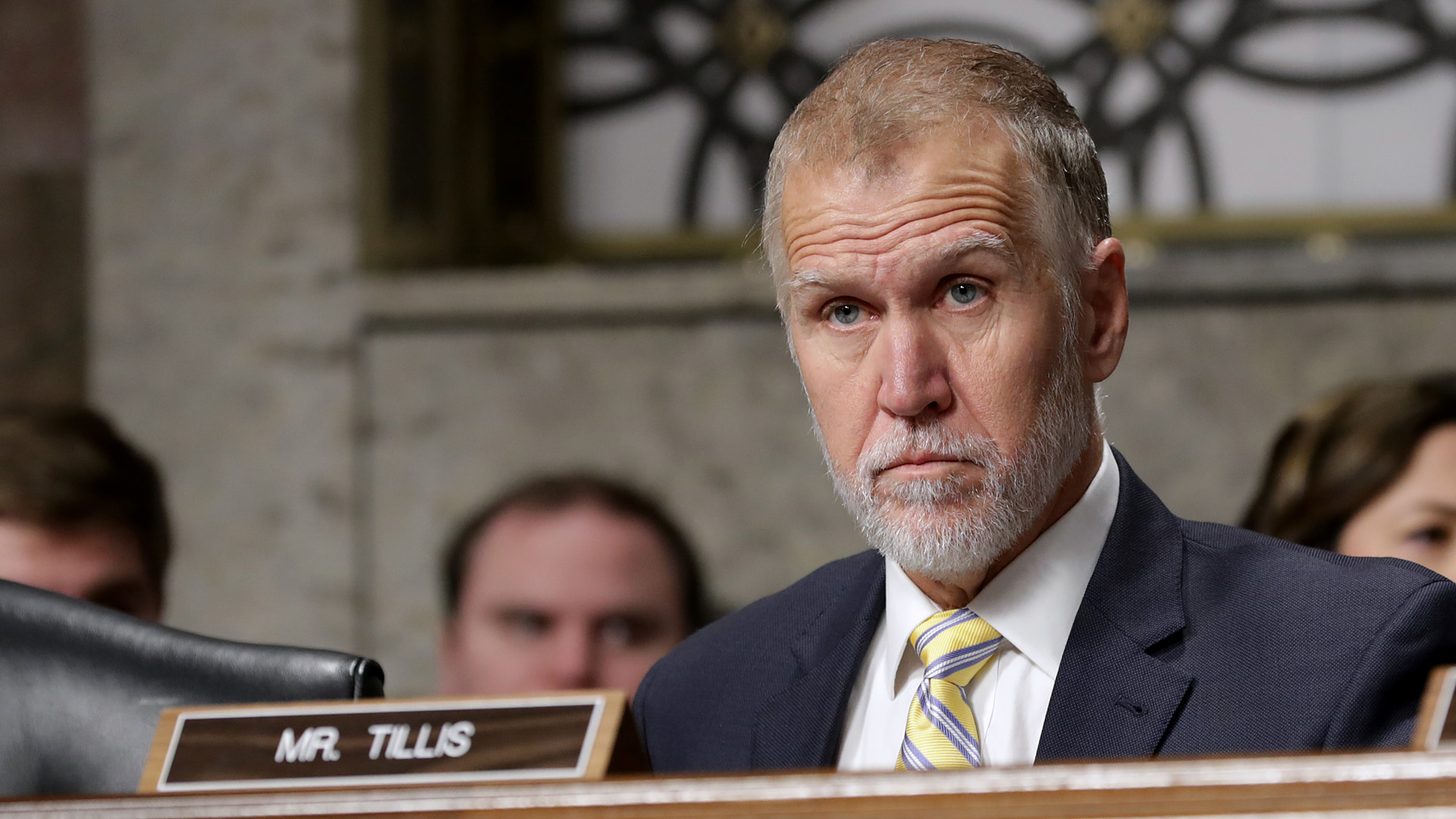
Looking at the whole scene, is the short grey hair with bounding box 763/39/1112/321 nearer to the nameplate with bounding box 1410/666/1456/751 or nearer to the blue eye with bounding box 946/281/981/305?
the blue eye with bounding box 946/281/981/305

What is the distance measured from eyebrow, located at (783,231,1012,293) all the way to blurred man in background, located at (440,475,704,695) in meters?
1.51

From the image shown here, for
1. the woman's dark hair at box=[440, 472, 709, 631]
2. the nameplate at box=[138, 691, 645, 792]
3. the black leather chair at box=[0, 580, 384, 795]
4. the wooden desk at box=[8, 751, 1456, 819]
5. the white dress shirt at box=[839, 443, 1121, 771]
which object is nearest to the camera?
the wooden desk at box=[8, 751, 1456, 819]

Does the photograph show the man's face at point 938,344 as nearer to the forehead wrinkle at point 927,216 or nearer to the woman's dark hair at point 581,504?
the forehead wrinkle at point 927,216

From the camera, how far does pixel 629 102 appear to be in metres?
3.88

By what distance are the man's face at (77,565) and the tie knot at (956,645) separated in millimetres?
1307

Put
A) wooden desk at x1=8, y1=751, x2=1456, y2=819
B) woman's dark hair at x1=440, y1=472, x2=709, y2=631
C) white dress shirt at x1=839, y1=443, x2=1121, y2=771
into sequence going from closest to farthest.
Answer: wooden desk at x1=8, y1=751, x2=1456, y2=819
white dress shirt at x1=839, y1=443, x2=1121, y2=771
woman's dark hair at x1=440, y1=472, x2=709, y2=631

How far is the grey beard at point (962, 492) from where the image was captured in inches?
52.9

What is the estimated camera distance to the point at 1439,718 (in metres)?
0.94

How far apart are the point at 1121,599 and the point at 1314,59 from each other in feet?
8.90

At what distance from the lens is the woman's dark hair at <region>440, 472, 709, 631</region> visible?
3.02 meters

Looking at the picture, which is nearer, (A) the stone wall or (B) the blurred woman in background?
(B) the blurred woman in background

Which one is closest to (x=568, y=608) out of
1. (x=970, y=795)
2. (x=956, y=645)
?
(x=956, y=645)

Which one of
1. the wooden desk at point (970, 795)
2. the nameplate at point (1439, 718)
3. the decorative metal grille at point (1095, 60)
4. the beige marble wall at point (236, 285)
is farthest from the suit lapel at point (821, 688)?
the decorative metal grille at point (1095, 60)

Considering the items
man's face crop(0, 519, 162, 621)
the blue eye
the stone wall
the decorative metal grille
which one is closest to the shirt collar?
the blue eye
